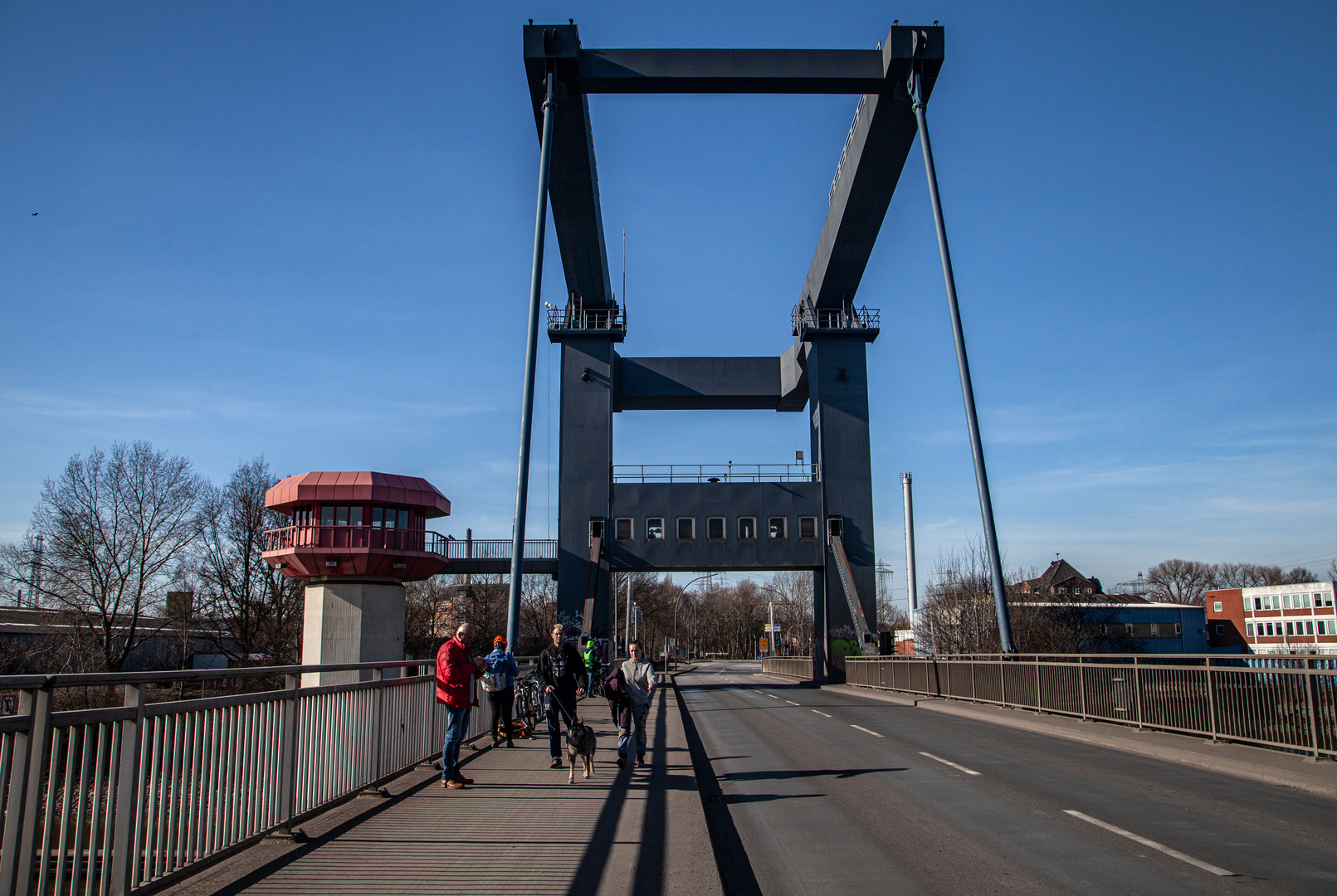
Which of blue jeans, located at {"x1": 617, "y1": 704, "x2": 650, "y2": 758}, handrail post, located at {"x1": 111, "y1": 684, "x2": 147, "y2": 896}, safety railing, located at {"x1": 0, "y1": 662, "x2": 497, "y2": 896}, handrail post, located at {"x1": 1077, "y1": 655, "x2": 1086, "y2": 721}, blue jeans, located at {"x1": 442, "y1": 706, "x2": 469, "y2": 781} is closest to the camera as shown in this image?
safety railing, located at {"x1": 0, "y1": 662, "x2": 497, "y2": 896}

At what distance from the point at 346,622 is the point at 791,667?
26.2 m

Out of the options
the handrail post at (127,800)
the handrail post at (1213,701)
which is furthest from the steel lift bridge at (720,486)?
the handrail post at (127,800)

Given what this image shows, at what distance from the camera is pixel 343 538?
34062mm

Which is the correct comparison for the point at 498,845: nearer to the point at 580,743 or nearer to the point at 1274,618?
the point at 580,743

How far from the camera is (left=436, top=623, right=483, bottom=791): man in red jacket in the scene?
943 cm

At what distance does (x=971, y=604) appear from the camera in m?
41.0

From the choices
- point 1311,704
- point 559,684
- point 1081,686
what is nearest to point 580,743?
point 559,684

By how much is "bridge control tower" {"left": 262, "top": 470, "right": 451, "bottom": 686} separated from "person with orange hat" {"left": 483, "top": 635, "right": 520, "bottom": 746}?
74.0ft

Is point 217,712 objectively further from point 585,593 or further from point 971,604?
point 971,604

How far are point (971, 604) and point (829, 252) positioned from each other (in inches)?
678

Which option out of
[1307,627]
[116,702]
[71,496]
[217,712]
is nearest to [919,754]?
[217,712]

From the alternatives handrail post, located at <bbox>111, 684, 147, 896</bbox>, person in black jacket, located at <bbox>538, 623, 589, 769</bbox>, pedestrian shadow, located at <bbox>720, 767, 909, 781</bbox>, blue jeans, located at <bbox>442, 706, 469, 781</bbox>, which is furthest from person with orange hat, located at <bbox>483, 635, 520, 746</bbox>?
handrail post, located at <bbox>111, 684, 147, 896</bbox>

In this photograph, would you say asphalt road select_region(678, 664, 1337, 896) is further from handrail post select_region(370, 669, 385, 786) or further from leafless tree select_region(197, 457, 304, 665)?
leafless tree select_region(197, 457, 304, 665)

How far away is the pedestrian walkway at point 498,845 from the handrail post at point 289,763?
0.27 meters
